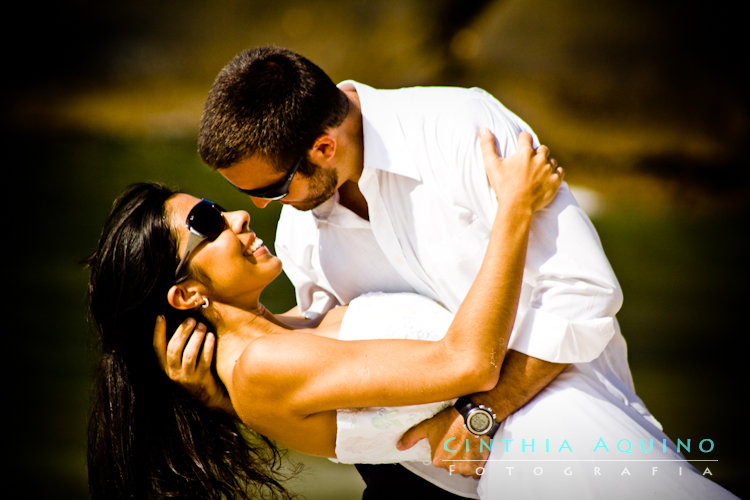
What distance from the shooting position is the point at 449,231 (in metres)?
1.45

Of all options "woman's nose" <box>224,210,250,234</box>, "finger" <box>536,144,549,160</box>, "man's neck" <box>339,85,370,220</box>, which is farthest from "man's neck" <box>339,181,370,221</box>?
"finger" <box>536,144,549,160</box>

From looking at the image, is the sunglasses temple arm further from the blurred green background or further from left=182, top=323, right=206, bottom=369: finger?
the blurred green background

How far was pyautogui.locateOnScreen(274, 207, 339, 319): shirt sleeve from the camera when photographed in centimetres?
174

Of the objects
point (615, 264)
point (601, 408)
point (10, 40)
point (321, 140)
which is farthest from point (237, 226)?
point (10, 40)

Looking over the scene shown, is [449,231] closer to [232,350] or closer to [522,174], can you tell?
[522,174]

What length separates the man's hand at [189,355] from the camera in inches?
59.1

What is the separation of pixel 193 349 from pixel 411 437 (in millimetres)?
487

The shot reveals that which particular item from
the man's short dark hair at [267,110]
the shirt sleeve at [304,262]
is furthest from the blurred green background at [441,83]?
the man's short dark hair at [267,110]

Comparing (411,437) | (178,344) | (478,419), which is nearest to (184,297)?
(178,344)

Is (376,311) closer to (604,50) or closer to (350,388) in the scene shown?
(350,388)

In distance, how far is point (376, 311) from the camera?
59.8 inches

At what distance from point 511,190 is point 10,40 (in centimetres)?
428

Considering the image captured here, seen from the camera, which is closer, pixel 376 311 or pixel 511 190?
pixel 511 190

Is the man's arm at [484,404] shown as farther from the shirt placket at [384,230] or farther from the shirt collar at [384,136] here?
the shirt collar at [384,136]
